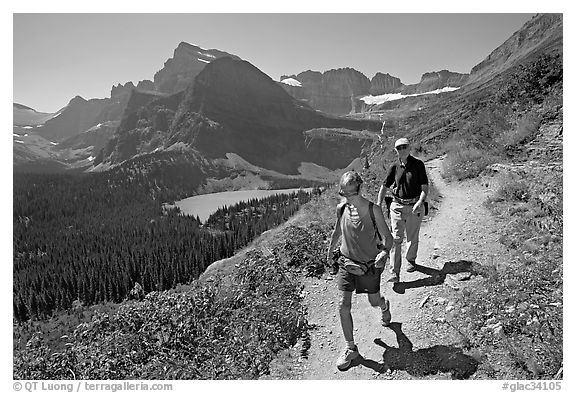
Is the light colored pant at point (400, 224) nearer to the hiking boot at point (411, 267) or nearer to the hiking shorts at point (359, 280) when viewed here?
the hiking boot at point (411, 267)

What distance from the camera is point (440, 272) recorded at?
10289mm

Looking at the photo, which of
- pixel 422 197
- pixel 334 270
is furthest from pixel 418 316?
pixel 334 270

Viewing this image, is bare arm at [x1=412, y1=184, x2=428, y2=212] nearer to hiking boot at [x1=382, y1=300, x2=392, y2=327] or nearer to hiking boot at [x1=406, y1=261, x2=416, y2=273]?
hiking boot at [x1=406, y1=261, x2=416, y2=273]

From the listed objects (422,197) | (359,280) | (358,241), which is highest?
(422,197)

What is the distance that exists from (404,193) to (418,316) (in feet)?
10.2

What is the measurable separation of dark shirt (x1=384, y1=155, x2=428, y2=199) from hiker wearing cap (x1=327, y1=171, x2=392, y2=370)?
9.11 feet

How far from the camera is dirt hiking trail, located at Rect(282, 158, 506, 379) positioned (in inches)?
291

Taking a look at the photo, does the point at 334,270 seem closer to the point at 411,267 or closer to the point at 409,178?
the point at 411,267

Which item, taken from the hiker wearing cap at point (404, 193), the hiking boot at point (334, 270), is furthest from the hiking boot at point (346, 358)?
the hiking boot at point (334, 270)

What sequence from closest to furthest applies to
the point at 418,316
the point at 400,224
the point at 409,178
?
the point at 418,316, the point at 409,178, the point at 400,224

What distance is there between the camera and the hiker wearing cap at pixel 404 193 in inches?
364

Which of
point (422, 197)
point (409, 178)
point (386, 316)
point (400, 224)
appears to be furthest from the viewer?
point (400, 224)

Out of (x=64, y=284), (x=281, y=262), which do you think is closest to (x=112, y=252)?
(x=64, y=284)

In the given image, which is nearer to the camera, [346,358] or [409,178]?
[346,358]
